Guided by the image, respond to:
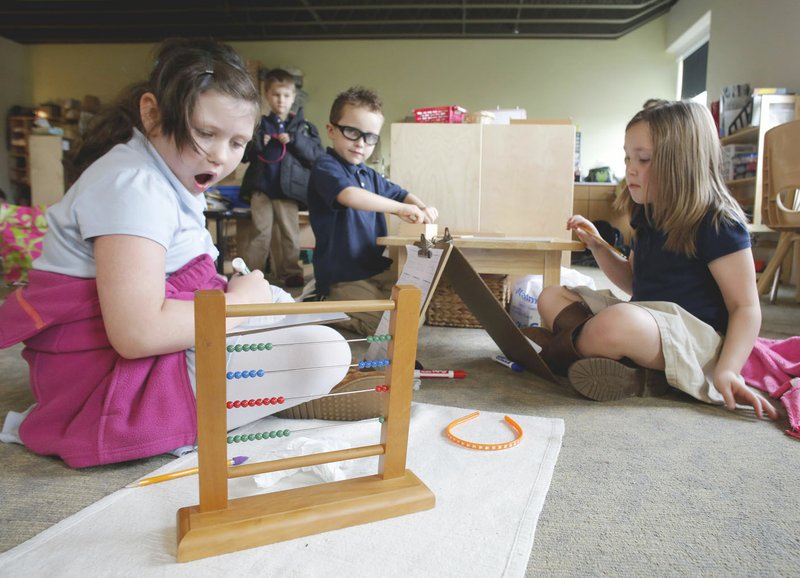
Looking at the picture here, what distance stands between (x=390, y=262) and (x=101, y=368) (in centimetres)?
138

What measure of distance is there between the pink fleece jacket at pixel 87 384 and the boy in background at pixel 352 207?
1.04m

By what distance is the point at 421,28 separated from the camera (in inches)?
259

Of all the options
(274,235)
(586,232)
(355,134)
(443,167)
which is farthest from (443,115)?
(274,235)

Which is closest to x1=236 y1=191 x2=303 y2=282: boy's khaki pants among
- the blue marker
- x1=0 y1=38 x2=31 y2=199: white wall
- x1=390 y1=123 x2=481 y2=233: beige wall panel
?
x1=390 y1=123 x2=481 y2=233: beige wall panel

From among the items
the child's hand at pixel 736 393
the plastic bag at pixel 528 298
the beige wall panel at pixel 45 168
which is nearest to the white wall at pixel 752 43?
the plastic bag at pixel 528 298

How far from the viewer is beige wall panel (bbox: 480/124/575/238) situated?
2.08m

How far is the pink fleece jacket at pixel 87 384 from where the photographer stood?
891 millimetres

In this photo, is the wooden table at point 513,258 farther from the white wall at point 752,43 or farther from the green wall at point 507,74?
the green wall at point 507,74

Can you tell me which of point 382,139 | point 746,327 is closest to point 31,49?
point 382,139

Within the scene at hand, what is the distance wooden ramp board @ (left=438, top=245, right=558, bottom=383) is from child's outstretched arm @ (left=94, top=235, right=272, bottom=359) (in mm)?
596

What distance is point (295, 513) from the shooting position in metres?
0.70

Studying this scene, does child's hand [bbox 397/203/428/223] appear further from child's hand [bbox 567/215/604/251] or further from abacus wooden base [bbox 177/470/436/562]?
abacus wooden base [bbox 177/470/436/562]

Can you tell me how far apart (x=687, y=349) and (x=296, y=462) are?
95 centimetres

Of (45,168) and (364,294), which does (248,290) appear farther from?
(45,168)
